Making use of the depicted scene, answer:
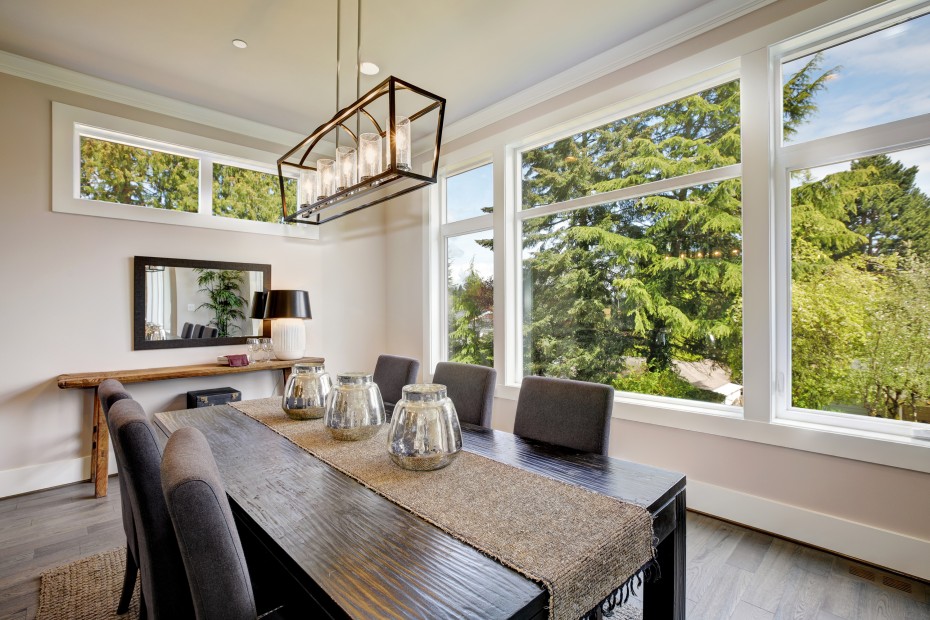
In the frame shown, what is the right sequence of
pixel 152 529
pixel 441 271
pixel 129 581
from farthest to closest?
1. pixel 441 271
2. pixel 129 581
3. pixel 152 529

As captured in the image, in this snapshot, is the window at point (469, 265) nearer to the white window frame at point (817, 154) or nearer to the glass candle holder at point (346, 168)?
the glass candle holder at point (346, 168)

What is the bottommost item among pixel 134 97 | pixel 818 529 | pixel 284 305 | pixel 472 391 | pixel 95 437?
pixel 818 529

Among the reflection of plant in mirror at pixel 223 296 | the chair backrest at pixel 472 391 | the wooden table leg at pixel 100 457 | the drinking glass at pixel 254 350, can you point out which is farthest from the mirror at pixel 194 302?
the chair backrest at pixel 472 391

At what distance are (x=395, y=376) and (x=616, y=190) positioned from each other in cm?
196

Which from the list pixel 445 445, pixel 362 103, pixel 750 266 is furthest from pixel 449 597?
pixel 750 266

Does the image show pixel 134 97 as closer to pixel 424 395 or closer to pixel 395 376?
pixel 395 376

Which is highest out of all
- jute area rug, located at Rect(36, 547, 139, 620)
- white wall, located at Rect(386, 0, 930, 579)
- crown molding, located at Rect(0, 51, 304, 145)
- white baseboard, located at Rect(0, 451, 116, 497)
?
crown molding, located at Rect(0, 51, 304, 145)

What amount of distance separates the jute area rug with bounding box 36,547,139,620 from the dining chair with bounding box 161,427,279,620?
145 centimetres

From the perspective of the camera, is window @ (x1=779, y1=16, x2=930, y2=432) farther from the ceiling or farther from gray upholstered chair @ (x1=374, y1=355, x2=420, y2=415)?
gray upholstered chair @ (x1=374, y1=355, x2=420, y2=415)

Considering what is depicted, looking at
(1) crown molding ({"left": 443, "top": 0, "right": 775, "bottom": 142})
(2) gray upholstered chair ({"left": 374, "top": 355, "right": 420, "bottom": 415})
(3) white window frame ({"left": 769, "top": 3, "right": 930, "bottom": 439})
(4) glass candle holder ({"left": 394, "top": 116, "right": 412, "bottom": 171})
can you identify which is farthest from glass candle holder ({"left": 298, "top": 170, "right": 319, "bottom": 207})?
(3) white window frame ({"left": 769, "top": 3, "right": 930, "bottom": 439})

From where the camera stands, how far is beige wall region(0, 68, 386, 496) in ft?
9.66

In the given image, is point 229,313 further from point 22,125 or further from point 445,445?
point 445,445

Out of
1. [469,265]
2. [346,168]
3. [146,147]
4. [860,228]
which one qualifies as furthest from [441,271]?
[860,228]

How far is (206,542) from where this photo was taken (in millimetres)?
804
